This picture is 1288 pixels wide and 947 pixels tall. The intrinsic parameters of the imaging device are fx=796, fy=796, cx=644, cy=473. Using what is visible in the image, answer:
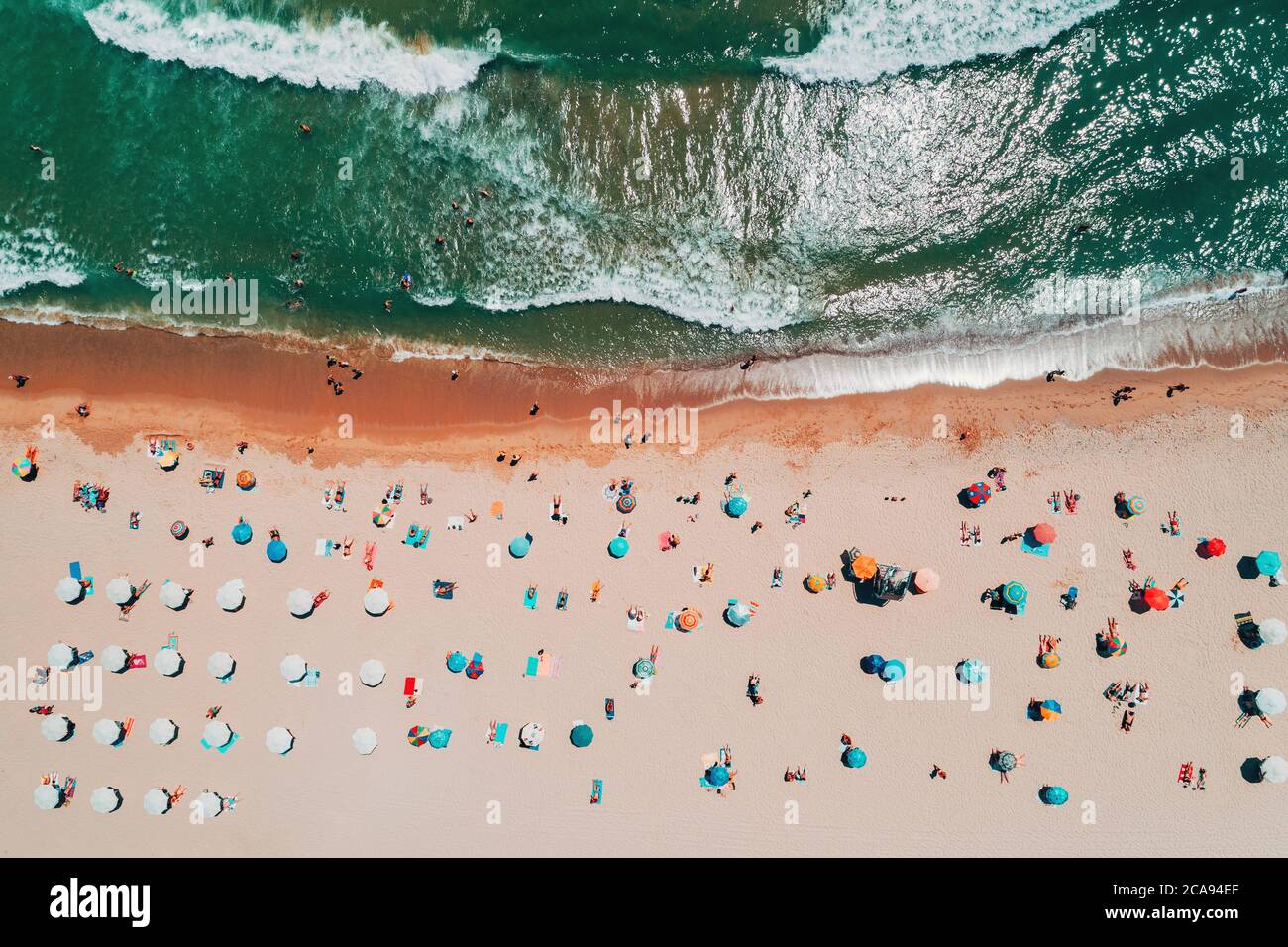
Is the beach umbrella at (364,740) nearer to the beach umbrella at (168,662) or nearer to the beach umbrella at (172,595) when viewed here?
the beach umbrella at (168,662)

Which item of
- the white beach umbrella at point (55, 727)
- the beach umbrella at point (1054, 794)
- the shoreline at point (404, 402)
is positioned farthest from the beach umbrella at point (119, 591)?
the beach umbrella at point (1054, 794)

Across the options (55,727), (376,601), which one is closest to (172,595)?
(55,727)

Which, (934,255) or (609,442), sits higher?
(934,255)

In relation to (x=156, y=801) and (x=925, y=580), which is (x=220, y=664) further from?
(x=925, y=580)

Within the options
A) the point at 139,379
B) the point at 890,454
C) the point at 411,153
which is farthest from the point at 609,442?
the point at 139,379

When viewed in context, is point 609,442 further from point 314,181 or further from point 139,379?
point 139,379
